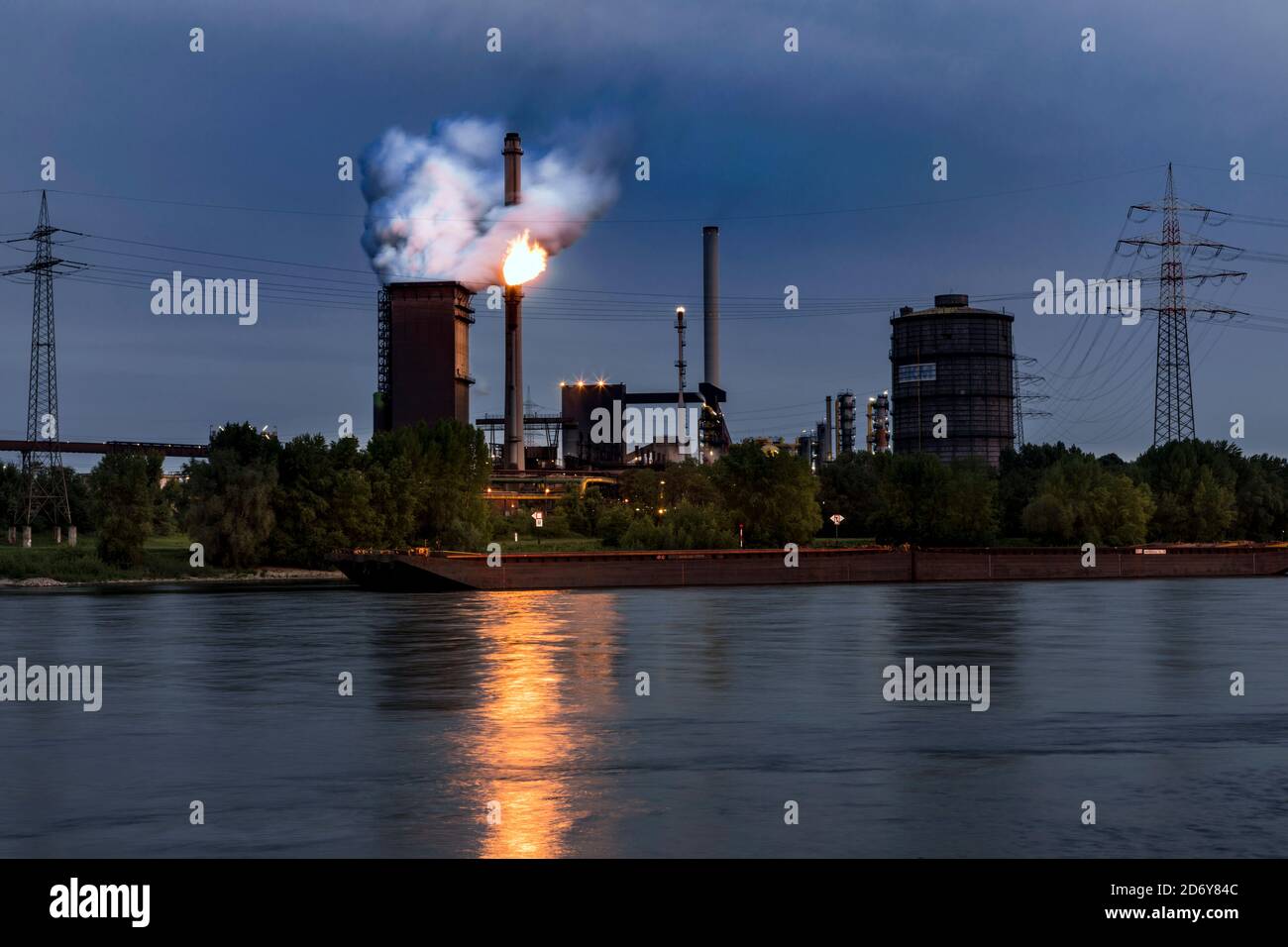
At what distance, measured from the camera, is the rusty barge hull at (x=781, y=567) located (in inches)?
4717

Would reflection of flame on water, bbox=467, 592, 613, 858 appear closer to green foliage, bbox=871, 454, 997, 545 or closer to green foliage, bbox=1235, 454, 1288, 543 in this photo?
green foliage, bbox=871, 454, 997, 545

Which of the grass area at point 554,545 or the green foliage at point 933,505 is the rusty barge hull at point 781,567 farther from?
the grass area at point 554,545

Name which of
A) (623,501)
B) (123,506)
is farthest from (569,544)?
(123,506)

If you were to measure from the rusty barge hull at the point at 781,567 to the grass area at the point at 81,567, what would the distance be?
50.3ft

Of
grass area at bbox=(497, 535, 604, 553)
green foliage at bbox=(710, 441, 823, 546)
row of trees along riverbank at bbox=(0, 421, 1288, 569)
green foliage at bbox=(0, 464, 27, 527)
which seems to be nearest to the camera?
row of trees along riverbank at bbox=(0, 421, 1288, 569)

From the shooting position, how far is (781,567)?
130 m

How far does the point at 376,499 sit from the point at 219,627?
6568 centimetres

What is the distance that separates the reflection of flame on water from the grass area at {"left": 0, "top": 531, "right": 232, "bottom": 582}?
210 feet

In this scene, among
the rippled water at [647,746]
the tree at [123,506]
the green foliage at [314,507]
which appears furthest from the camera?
the green foliage at [314,507]

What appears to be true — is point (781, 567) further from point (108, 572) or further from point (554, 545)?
point (108, 572)

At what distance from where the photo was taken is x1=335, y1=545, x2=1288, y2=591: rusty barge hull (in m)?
120

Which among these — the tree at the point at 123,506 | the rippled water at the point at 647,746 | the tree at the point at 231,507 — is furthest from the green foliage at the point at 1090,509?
→ the tree at the point at 123,506

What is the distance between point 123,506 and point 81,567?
6474 mm

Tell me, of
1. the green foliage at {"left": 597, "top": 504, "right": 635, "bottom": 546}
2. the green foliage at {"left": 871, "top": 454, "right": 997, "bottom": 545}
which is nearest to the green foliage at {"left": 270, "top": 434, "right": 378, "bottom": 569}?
the green foliage at {"left": 597, "top": 504, "right": 635, "bottom": 546}
